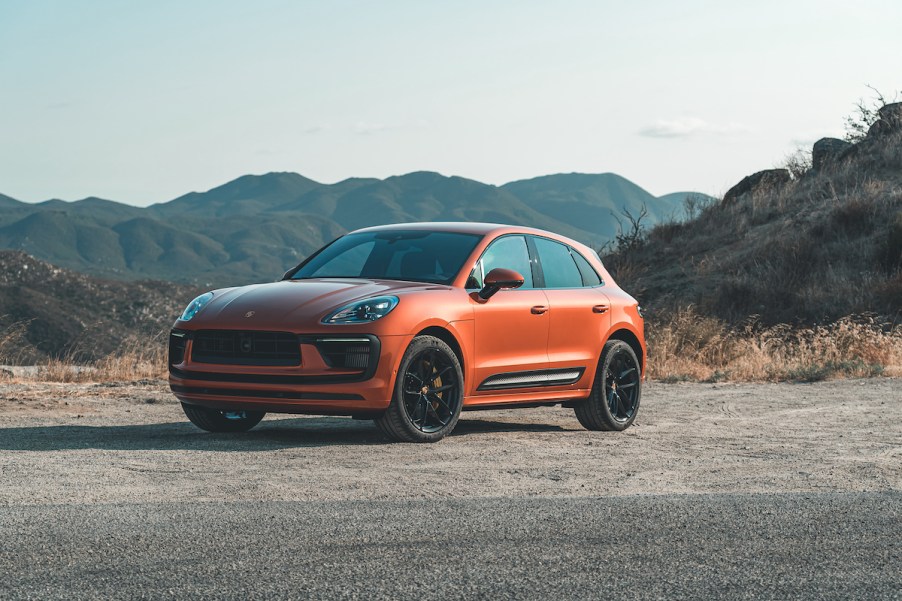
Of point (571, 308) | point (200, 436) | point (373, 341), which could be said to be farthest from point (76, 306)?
point (373, 341)

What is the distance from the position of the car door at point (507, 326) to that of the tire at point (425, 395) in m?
0.34

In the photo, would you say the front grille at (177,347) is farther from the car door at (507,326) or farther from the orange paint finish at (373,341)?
the car door at (507,326)

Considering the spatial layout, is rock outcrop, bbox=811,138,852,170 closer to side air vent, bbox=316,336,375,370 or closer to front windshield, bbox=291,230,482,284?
front windshield, bbox=291,230,482,284

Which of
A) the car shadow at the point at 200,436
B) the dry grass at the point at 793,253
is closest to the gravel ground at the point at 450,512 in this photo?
the car shadow at the point at 200,436

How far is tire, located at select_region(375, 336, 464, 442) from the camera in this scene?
9.12 meters

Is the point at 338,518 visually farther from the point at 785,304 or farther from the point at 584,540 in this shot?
the point at 785,304

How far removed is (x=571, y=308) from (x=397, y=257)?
161 cm

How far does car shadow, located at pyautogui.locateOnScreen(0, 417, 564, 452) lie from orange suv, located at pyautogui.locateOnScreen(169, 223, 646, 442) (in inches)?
11.7

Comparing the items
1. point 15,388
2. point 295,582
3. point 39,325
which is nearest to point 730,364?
point 15,388

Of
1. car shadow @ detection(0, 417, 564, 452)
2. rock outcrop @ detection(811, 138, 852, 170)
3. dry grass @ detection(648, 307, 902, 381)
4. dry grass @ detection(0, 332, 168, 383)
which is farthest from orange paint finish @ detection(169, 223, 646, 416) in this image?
rock outcrop @ detection(811, 138, 852, 170)

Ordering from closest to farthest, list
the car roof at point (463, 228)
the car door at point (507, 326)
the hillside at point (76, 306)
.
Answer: the car door at point (507, 326) → the car roof at point (463, 228) → the hillside at point (76, 306)

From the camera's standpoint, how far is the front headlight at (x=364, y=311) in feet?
29.6

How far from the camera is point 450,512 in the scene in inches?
260

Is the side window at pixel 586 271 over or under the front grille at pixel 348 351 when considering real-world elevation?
over
